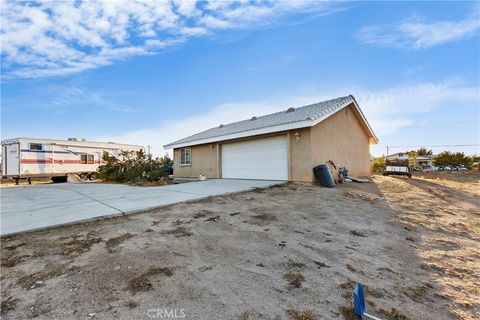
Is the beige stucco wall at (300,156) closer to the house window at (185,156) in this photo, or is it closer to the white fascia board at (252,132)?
the white fascia board at (252,132)

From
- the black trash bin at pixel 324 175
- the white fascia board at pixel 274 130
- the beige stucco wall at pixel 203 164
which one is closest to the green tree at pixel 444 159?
the white fascia board at pixel 274 130

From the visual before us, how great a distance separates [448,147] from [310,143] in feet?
163

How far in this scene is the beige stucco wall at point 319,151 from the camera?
9844mm

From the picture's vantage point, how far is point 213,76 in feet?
38.9

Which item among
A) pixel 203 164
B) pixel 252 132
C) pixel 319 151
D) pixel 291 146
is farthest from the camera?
pixel 203 164

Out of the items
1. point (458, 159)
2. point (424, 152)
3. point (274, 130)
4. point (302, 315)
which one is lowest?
point (302, 315)

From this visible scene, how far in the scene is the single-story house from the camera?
993 cm

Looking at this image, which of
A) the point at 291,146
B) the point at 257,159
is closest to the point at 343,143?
the point at 291,146

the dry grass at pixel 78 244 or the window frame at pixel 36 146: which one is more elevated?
the window frame at pixel 36 146

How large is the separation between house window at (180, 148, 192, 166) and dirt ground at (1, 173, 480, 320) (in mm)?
11141

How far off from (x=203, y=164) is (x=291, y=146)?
6.85 m

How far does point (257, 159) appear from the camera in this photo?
11969 millimetres

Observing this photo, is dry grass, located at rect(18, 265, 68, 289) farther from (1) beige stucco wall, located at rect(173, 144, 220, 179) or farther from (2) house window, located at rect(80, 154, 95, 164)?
(2) house window, located at rect(80, 154, 95, 164)

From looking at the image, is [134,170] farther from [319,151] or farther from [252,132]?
[319,151]
